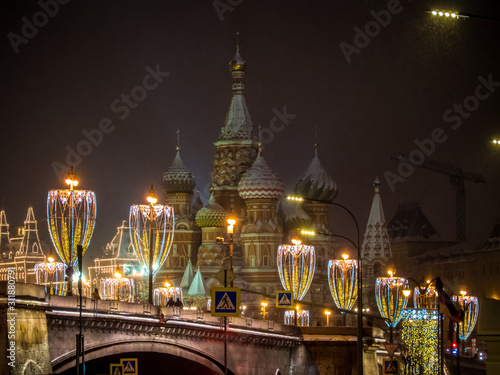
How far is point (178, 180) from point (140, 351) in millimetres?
82024

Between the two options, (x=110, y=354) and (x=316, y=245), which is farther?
(x=316, y=245)

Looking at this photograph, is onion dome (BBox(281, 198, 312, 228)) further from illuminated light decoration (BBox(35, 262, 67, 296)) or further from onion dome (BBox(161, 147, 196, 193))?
illuminated light decoration (BBox(35, 262, 67, 296))

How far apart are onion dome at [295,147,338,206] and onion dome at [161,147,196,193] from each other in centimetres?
1343

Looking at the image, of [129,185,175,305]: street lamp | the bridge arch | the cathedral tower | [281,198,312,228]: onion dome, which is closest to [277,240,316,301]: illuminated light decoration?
[129,185,175,305]: street lamp

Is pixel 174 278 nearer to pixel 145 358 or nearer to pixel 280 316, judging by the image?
pixel 280 316

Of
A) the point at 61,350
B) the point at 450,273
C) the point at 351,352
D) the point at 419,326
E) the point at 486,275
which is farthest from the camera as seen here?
the point at 450,273

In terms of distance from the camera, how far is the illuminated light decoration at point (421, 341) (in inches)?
2179

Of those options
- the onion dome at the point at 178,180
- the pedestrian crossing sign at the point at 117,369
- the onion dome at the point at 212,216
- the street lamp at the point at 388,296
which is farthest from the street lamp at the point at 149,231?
the street lamp at the point at 388,296

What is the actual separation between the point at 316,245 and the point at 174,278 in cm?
1741

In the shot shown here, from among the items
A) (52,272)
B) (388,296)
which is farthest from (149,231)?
(388,296)

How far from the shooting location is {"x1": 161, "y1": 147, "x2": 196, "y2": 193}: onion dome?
137 meters

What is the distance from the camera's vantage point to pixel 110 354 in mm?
52844

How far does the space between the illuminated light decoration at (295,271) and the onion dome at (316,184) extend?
72.1 ft

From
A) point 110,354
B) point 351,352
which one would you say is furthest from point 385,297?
point 110,354
